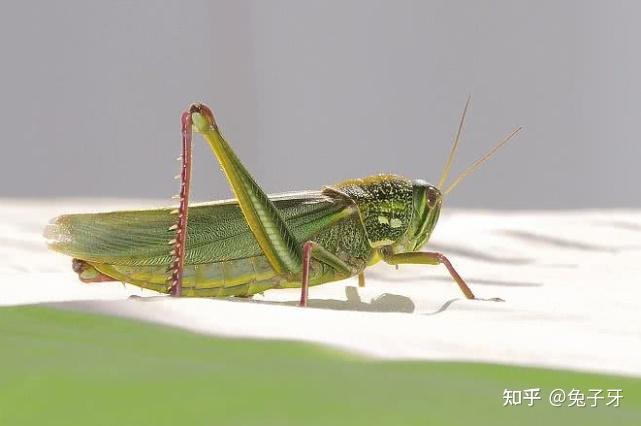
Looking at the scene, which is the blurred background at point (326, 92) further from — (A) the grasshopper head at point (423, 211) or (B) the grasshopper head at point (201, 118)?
(B) the grasshopper head at point (201, 118)

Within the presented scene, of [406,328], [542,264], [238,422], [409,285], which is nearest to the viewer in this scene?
[238,422]


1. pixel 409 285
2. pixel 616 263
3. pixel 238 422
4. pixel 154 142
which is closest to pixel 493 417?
pixel 238 422

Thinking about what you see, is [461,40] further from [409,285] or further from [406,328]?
[406,328]

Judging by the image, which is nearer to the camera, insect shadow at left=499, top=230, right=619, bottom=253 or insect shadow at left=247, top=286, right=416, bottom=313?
insect shadow at left=247, top=286, right=416, bottom=313

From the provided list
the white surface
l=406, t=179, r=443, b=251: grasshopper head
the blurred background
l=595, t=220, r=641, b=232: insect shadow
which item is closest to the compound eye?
l=406, t=179, r=443, b=251: grasshopper head

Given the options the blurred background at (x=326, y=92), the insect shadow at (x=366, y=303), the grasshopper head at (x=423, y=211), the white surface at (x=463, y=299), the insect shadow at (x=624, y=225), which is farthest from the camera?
the blurred background at (x=326, y=92)

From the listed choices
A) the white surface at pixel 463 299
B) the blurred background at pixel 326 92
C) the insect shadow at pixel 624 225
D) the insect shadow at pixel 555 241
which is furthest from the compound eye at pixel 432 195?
the blurred background at pixel 326 92

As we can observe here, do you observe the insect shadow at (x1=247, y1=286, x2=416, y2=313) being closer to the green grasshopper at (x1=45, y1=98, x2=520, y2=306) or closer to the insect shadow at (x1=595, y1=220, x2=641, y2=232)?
the green grasshopper at (x1=45, y1=98, x2=520, y2=306)
